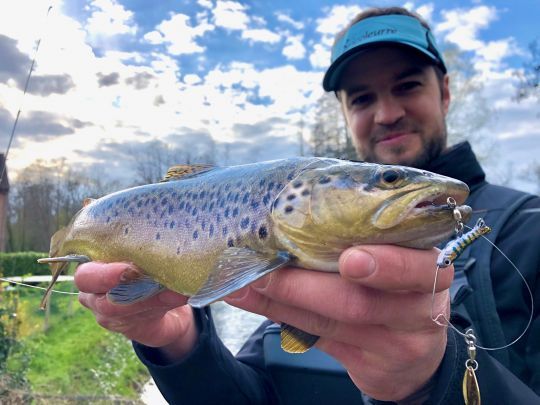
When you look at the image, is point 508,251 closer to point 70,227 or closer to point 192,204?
point 192,204

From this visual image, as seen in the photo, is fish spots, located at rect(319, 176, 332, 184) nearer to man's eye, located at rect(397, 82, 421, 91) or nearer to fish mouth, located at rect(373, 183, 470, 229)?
fish mouth, located at rect(373, 183, 470, 229)

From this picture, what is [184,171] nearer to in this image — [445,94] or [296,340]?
[296,340]

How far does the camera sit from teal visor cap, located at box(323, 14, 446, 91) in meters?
3.51

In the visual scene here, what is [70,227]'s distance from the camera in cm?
293

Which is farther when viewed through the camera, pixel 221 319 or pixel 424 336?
pixel 221 319

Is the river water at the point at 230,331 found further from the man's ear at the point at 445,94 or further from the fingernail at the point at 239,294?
the fingernail at the point at 239,294

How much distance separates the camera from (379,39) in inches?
137

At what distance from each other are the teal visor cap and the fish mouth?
2380 mm

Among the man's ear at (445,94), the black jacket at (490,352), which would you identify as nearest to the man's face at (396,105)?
the man's ear at (445,94)

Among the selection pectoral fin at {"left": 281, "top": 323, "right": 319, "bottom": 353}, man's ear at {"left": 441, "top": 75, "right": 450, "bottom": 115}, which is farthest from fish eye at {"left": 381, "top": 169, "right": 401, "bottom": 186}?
man's ear at {"left": 441, "top": 75, "right": 450, "bottom": 115}

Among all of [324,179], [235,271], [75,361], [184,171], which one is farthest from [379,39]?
[75,361]

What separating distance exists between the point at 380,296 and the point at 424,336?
0.27 meters

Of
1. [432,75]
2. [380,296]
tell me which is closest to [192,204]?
[380,296]

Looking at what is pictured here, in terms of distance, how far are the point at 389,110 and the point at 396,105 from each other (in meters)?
0.08
